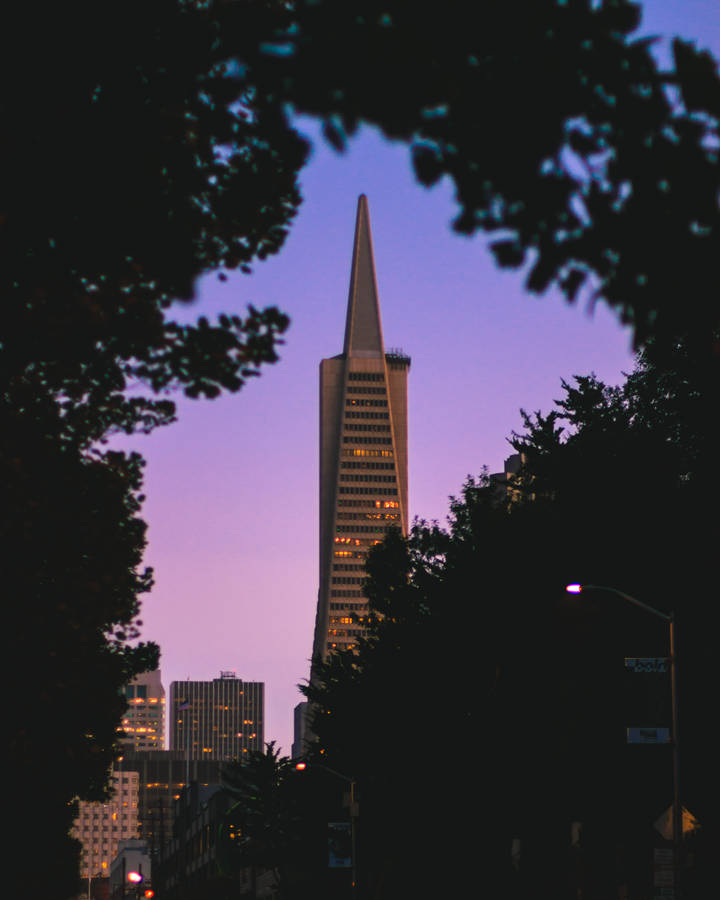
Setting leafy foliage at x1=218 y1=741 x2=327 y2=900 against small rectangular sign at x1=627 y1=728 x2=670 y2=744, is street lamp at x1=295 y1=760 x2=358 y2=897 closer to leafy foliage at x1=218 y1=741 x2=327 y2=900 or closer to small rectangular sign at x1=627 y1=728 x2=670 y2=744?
leafy foliage at x1=218 y1=741 x2=327 y2=900

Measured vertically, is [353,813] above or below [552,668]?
below

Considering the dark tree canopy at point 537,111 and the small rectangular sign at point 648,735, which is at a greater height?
the dark tree canopy at point 537,111

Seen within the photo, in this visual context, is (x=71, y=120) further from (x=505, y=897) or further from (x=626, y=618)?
(x=505, y=897)

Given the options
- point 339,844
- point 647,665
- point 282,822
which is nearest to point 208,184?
point 647,665

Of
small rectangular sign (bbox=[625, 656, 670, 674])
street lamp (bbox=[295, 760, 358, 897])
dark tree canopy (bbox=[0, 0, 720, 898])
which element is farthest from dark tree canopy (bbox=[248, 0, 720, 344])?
street lamp (bbox=[295, 760, 358, 897])

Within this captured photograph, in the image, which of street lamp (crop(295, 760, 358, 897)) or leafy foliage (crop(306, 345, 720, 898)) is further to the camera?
street lamp (crop(295, 760, 358, 897))

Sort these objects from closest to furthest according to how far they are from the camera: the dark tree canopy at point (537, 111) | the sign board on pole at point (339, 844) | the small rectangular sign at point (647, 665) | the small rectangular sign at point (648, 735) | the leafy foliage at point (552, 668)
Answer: the dark tree canopy at point (537, 111)
the small rectangular sign at point (648, 735)
the small rectangular sign at point (647, 665)
the leafy foliage at point (552, 668)
the sign board on pole at point (339, 844)

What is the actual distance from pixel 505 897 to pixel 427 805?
13.0 feet

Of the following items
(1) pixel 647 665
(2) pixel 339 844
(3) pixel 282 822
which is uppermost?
(1) pixel 647 665

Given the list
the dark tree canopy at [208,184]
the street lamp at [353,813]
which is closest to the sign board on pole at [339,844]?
the street lamp at [353,813]

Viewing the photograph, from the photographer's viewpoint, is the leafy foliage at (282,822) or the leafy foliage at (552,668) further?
the leafy foliage at (282,822)

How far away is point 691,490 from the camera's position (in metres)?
37.9

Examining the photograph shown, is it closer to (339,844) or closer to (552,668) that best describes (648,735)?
(552,668)

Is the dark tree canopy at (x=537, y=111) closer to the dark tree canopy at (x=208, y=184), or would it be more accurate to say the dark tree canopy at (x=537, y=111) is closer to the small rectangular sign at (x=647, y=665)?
the dark tree canopy at (x=208, y=184)
